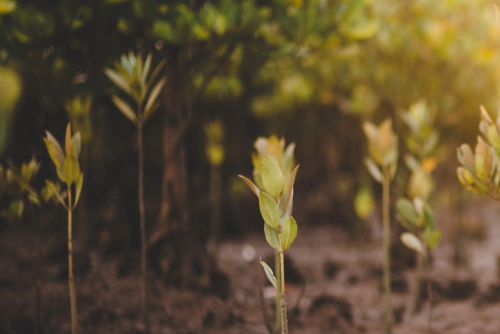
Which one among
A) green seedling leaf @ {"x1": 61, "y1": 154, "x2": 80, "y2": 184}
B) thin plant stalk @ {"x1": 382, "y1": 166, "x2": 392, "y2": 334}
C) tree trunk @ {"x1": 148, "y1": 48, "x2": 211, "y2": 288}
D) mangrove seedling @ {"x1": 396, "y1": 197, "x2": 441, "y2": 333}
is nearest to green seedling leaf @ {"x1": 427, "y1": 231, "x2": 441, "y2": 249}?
mangrove seedling @ {"x1": 396, "y1": 197, "x2": 441, "y2": 333}

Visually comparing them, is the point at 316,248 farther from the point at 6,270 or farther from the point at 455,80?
the point at 6,270

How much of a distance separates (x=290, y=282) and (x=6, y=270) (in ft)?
8.65

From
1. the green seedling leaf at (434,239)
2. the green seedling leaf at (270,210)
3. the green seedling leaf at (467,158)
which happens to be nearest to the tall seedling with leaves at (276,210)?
the green seedling leaf at (270,210)

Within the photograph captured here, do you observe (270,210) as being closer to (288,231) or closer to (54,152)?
(288,231)

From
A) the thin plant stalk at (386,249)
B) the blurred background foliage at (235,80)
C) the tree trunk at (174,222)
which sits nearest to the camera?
the thin plant stalk at (386,249)

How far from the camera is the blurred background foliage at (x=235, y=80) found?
7.43 feet

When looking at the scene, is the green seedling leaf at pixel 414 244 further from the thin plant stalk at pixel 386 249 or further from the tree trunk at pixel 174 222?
the tree trunk at pixel 174 222

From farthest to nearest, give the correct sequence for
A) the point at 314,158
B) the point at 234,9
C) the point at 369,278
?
the point at 314,158 < the point at 369,278 < the point at 234,9

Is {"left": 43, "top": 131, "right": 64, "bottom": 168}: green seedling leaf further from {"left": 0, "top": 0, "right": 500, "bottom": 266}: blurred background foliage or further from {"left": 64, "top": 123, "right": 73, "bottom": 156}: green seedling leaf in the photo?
{"left": 0, "top": 0, "right": 500, "bottom": 266}: blurred background foliage

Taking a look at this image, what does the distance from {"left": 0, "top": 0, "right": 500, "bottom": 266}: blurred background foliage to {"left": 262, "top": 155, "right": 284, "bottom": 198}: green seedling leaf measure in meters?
0.75

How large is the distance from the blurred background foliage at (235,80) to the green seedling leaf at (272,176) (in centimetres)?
75

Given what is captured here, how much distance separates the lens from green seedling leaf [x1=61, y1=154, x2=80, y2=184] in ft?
4.92

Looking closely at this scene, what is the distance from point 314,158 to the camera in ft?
24.3

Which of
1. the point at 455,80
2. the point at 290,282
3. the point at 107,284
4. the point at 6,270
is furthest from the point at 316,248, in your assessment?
the point at 6,270
